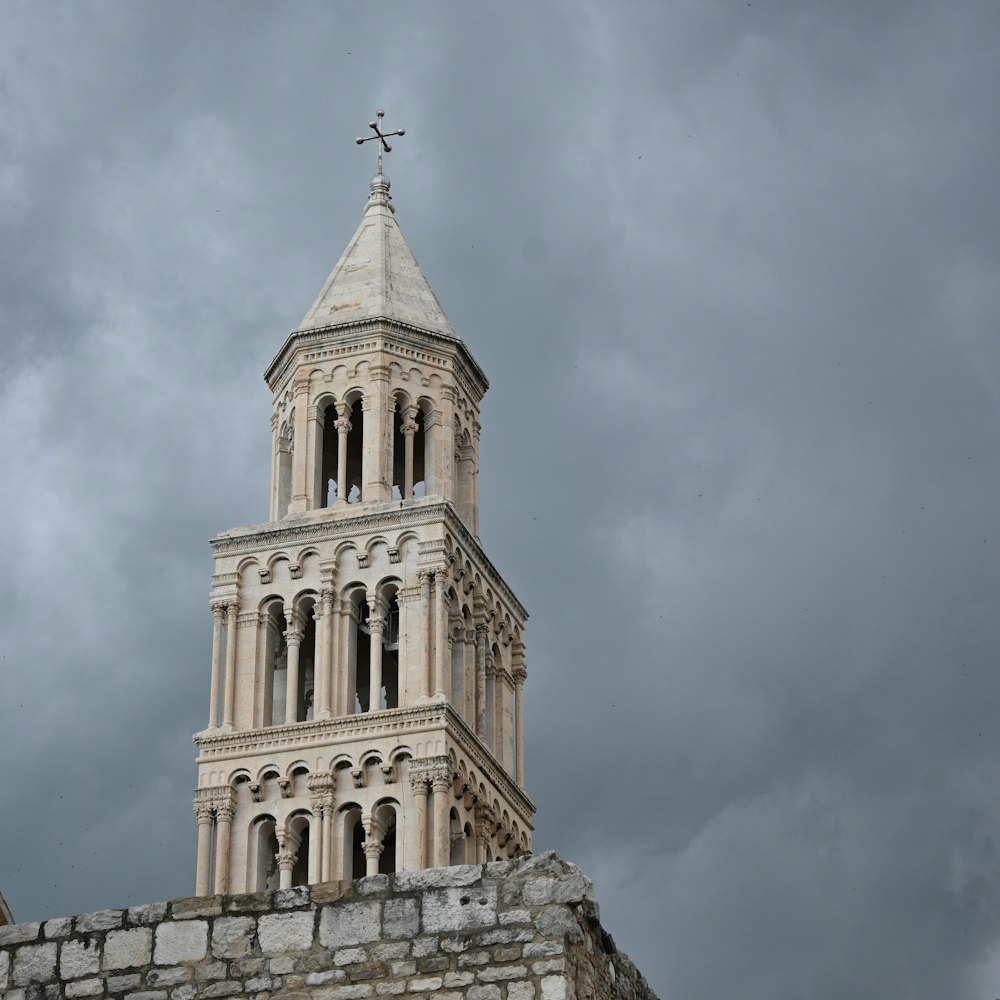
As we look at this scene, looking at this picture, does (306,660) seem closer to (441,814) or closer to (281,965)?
(441,814)

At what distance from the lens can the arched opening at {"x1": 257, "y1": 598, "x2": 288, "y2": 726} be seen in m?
44.2

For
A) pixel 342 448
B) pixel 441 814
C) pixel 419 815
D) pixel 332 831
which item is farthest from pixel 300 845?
pixel 342 448

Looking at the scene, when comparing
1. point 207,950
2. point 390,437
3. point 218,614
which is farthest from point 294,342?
point 207,950

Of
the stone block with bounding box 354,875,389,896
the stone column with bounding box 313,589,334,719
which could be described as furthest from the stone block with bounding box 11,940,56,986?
the stone column with bounding box 313,589,334,719

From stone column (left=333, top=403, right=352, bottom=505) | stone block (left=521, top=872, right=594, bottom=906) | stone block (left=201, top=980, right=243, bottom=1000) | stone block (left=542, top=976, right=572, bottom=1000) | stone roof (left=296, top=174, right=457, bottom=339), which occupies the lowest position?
stone block (left=542, top=976, right=572, bottom=1000)

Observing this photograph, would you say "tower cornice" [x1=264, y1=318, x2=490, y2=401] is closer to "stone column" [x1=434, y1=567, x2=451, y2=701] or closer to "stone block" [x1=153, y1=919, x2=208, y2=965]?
"stone column" [x1=434, y1=567, x2=451, y2=701]

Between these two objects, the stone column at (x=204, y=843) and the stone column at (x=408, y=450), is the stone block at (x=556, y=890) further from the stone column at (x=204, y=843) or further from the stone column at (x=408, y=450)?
the stone column at (x=408, y=450)

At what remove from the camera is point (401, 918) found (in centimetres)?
1368

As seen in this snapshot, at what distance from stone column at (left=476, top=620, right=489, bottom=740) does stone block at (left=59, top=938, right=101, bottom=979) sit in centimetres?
3104

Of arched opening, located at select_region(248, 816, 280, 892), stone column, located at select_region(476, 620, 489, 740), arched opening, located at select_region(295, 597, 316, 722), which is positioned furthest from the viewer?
stone column, located at select_region(476, 620, 489, 740)

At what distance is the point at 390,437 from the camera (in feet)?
153

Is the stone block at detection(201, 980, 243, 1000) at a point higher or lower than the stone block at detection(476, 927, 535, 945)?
lower

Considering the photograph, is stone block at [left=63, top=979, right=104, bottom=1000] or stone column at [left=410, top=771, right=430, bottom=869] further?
stone column at [left=410, top=771, right=430, bottom=869]

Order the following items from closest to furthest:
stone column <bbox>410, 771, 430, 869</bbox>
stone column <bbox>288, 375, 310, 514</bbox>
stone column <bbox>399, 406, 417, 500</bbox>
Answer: stone column <bbox>410, 771, 430, 869</bbox> < stone column <bbox>399, 406, 417, 500</bbox> < stone column <bbox>288, 375, 310, 514</bbox>
